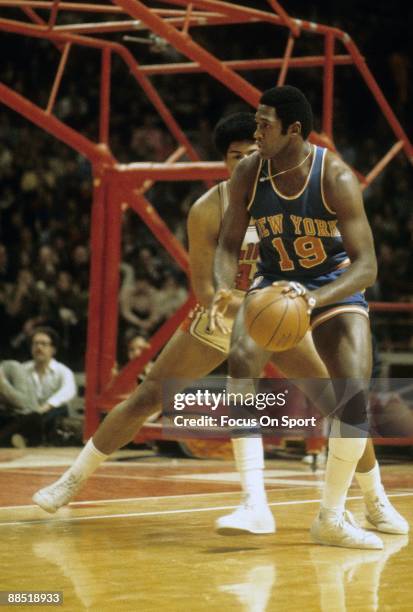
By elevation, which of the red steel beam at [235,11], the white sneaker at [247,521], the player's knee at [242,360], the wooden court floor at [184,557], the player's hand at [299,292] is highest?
the red steel beam at [235,11]

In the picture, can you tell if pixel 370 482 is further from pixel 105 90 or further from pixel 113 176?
pixel 105 90

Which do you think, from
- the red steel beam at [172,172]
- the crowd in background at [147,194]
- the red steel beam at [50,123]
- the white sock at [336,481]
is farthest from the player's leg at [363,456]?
the crowd in background at [147,194]

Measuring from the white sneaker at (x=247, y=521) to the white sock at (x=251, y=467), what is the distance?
32 millimetres

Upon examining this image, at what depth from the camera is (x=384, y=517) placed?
5273 mm

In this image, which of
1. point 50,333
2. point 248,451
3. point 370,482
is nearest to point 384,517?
point 370,482

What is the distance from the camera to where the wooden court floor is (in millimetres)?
3787

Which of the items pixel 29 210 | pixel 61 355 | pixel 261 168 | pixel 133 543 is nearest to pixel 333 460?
pixel 133 543

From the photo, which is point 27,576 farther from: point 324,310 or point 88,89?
point 88,89

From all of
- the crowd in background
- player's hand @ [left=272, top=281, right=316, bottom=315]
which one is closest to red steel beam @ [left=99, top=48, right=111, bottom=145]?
the crowd in background

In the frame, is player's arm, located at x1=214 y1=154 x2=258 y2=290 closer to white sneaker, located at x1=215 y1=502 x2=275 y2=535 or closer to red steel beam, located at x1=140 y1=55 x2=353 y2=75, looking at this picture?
white sneaker, located at x1=215 y1=502 x2=275 y2=535

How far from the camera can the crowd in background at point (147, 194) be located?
13.4 metres

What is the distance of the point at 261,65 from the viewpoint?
9.98 metres

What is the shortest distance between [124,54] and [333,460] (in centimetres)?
592

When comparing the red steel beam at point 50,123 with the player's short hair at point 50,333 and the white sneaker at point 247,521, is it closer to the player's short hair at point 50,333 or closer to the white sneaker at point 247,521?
the player's short hair at point 50,333
